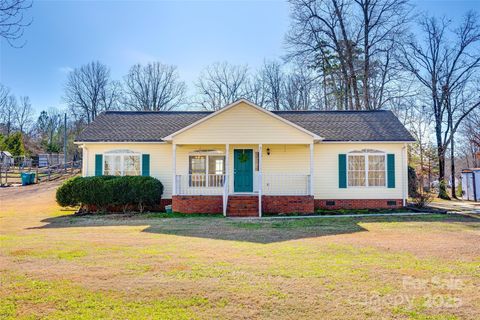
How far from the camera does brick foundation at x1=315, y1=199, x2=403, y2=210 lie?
15.3m

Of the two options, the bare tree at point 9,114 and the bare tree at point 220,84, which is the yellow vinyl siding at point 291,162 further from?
the bare tree at point 9,114

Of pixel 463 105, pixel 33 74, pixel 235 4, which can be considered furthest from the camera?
pixel 463 105

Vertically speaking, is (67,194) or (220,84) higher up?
(220,84)

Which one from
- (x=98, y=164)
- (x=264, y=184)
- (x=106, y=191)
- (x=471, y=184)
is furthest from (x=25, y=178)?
(x=471, y=184)

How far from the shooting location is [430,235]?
28.5 ft

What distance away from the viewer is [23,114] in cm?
5297

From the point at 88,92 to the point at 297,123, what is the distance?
34.2 m

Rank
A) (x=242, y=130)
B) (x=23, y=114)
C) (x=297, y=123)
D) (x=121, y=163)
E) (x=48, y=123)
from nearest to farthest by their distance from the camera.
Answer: (x=242, y=130)
(x=121, y=163)
(x=297, y=123)
(x=23, y=114)
(x=48, y=123)

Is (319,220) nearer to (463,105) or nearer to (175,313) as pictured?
(175,313)

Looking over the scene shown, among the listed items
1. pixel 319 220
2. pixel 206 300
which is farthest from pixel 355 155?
pixel 206 300

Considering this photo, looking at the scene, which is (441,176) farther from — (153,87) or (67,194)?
(153,87)

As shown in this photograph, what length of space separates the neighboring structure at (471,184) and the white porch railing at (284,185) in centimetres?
1096

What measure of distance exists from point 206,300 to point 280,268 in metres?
1.73

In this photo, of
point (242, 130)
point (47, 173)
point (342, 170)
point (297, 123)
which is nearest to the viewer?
point (242, 130)
